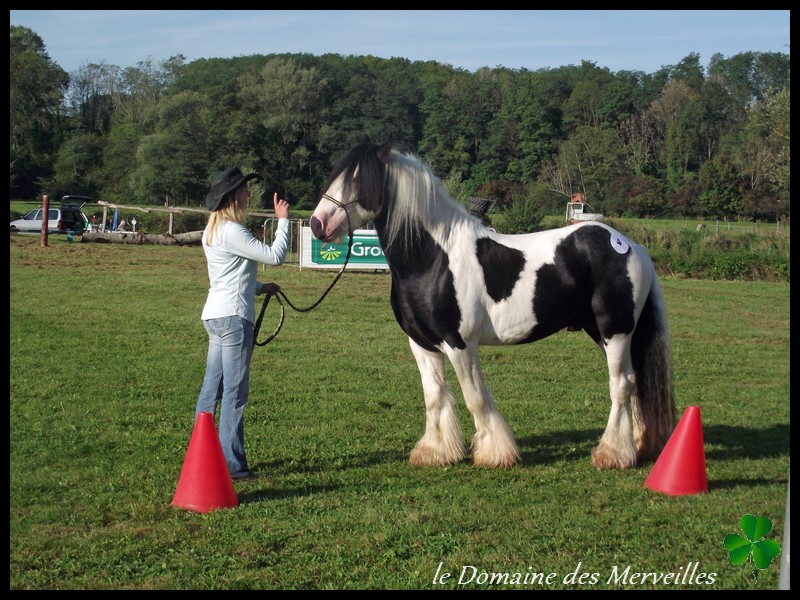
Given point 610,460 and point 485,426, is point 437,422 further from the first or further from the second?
point 610,460

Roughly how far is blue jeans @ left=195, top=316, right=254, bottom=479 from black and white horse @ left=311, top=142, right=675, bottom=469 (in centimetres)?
85

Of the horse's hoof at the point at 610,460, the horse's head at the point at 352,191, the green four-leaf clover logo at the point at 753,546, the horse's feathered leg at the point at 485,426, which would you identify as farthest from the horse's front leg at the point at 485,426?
the green four-leaf clover logo at the point at 753,546

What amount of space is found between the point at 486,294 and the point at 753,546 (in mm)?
2442

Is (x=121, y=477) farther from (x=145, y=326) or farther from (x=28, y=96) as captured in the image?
(x=28, y=96)

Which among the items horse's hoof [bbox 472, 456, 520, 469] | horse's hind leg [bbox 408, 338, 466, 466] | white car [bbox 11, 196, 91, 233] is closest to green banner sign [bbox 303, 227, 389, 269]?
horse's hind leg [bbox 408, 338, 466, 466]

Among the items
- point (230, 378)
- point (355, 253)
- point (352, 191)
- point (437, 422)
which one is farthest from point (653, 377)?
point (355, 253)

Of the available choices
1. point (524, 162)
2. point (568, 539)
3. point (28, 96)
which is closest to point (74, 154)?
point (28, 96)

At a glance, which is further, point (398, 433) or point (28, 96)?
point (28, 96)

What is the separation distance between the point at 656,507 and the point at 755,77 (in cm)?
6377

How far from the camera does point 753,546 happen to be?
147 inches

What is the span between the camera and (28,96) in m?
54.4

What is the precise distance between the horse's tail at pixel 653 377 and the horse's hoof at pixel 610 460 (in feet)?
0.85

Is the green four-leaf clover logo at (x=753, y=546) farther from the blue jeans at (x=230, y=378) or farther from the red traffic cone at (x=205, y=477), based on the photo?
the blue jeans at (x=230, y=378)

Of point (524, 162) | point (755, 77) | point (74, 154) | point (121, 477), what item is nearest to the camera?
point (121, 477)
